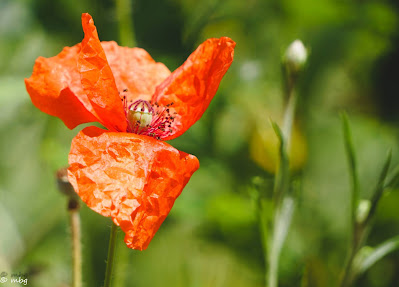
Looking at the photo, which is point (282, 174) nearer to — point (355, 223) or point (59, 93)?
point (355, 223)

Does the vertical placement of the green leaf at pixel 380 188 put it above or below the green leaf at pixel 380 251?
above

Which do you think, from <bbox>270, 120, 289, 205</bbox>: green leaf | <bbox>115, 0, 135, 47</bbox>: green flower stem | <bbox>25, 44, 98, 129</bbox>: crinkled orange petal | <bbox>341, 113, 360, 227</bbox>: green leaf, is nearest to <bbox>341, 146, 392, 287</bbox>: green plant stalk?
<bbox>341, 113, 360, 227</bbox>: green leaf

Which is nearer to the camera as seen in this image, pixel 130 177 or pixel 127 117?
pixel 130 177

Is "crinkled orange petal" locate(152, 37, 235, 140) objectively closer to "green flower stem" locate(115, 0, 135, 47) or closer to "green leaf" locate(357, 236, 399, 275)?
"green leaf" locate(357, 236, 399, 275)

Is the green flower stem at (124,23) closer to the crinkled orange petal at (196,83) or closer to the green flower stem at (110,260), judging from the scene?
the crinkled orange petal at (196,83)

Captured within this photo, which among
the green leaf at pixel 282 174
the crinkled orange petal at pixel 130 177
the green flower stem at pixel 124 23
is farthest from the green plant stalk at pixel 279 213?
the green flower stem at pixel 124 23

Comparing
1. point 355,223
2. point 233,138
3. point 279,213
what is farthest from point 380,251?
point 233,138
